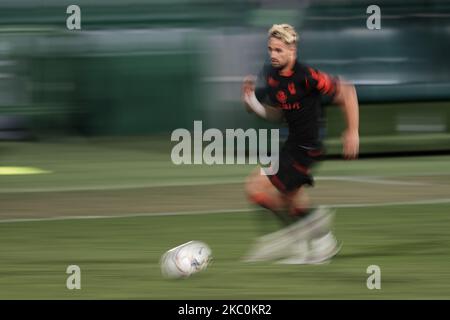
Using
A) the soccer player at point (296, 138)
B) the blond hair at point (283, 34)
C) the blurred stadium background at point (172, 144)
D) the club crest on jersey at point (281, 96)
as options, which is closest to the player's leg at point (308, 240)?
the soccer player at point (296, 138)

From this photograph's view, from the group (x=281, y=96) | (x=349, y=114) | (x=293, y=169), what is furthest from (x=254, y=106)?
(x=349, y=114)

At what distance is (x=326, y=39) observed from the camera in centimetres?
1881

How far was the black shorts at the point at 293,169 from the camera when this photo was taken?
30.9ft

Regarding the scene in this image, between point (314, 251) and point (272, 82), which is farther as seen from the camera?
point (314, 251)

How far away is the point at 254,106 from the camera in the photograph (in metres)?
9.34

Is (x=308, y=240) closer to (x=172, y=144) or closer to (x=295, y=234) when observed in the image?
(x=295, y=234)

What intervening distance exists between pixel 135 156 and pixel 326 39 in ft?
10.1

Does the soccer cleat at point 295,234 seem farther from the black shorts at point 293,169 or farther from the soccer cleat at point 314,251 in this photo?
the black shorts at point 293,169

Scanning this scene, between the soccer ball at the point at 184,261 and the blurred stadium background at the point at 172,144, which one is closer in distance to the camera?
the soccer ball at the point at 184,261

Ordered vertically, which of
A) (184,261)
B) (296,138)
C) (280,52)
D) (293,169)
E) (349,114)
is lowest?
(184,261)

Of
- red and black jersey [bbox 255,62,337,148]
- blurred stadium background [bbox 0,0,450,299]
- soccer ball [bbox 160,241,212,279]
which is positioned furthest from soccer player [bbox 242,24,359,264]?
soccer ball [bbox 160,241,212,279]

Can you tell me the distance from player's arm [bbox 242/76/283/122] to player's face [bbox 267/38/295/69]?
0.21 meters

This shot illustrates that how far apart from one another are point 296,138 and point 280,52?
2.09 ft

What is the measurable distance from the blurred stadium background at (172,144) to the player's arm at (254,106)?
1.05 meters
